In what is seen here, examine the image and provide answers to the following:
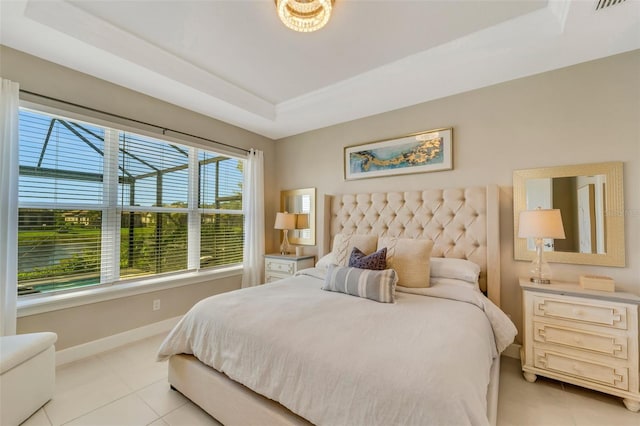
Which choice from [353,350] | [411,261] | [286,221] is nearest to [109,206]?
[286,221]

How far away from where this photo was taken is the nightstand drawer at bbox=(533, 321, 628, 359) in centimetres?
179

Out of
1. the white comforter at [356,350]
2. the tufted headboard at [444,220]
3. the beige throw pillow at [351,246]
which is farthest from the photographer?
the beige throw pillow at [351,246]

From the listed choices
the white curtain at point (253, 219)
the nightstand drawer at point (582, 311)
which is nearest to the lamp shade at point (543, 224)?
the nightstand drawer at point (582, 311)

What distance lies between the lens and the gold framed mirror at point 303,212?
12.6ft

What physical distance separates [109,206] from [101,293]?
0.82m

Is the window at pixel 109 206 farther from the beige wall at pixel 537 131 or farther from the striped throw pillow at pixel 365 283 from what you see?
the beige wall at pixel 537 131

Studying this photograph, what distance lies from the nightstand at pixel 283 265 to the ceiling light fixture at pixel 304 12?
2.53m

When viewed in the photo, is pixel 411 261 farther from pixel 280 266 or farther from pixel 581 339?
pixel 280 266

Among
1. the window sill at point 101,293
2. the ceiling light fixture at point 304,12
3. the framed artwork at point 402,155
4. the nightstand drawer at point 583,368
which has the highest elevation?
the ceiling light fixture at point 304,12

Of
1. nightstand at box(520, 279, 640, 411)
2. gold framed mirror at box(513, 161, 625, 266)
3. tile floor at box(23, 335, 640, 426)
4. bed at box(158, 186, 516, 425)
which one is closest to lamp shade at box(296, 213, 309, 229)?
bed at box(158, 186, 516, 425)

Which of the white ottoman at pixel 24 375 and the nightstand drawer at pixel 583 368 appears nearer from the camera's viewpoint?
the white ottoman at pixel 24 375

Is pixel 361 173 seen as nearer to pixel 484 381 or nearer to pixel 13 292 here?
pixel 484 381

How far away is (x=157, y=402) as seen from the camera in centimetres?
181

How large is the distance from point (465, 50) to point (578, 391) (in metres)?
2.73
